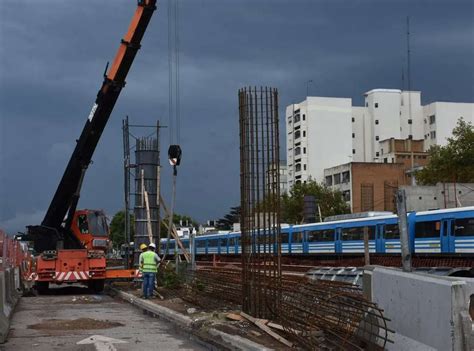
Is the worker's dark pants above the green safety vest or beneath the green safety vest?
beneath

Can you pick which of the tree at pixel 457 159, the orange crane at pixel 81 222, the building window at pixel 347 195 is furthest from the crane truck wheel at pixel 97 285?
the building window at pixel 347 195

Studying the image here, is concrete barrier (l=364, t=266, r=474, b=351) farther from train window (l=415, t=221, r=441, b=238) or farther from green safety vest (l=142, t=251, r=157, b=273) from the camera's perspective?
train window (l=415, t=221, r=441, b=238)

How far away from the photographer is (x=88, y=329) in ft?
45.1

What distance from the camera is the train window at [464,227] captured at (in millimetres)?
29938

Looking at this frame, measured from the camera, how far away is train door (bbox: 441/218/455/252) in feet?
102

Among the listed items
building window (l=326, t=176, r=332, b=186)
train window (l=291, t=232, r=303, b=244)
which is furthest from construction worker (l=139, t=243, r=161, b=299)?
building window (l=326, t=176, r=332, b=186)

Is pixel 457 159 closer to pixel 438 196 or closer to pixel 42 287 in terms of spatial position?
pixel 438 196

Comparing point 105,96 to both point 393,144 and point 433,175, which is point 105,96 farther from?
point 393,144

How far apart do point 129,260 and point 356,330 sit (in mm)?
18229

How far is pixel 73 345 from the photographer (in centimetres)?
1160

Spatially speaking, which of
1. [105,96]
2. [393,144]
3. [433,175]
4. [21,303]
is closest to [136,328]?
[21,303]

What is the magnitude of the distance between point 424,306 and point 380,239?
97.9 ft

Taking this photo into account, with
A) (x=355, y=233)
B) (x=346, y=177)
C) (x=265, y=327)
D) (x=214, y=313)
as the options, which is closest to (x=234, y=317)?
(x=214, y=313)

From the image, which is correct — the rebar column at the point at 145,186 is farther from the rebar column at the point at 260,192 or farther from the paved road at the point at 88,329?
the rebar column at the point at 260,192
